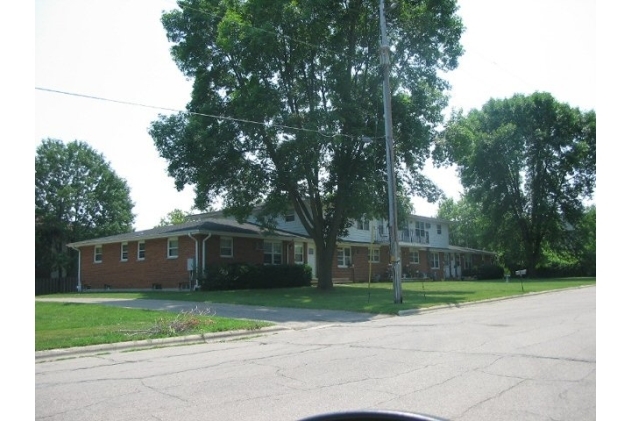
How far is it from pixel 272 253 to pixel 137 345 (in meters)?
24.6

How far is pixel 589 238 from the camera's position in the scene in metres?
60.1

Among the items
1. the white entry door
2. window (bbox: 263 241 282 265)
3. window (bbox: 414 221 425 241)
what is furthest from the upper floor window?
window (bbox: 263 241 282 265)

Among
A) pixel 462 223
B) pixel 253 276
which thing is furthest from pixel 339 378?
pixel 462 223

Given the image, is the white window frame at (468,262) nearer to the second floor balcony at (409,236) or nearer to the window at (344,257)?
the second floor balcony at (409,236)

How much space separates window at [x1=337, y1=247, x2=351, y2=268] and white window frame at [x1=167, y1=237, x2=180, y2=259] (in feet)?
44.8

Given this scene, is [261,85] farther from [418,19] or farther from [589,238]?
[589,238]

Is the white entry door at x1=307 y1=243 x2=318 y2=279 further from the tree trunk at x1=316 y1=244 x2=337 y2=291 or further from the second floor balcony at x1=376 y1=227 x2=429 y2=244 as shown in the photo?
the tree trunk at x1=316 y1=244 x2=337 y2=291

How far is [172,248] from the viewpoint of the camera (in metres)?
32.1

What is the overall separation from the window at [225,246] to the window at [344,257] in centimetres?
1094

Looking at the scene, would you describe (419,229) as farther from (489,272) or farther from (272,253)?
(272,253)

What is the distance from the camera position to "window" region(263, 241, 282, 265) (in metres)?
35.2

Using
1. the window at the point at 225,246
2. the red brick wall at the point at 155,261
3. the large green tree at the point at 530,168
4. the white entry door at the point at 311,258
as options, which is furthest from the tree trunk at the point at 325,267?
the large green tree at the point at 530,168

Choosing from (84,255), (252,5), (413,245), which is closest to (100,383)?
(252,5)

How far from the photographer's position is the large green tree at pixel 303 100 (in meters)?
25.2
